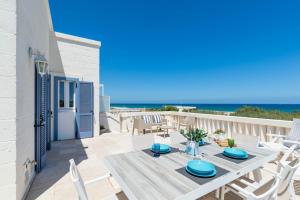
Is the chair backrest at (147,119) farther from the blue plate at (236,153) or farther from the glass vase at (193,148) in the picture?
the blue plate at (236,153)

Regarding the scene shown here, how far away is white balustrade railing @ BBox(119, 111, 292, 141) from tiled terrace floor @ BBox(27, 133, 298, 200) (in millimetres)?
1317

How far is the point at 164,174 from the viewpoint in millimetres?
1295

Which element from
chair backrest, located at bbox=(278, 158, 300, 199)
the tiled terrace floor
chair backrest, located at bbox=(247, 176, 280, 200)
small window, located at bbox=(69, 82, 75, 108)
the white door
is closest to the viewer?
chair backrest, located at bbox=(247, 176, 280, 200)

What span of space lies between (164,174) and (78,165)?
7.84 ft

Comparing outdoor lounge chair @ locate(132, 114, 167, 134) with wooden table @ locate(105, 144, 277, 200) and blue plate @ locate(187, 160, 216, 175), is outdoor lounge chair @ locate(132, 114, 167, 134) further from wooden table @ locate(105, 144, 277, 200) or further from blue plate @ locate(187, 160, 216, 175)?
blue plate @ locate(187, 160, 216, 175)

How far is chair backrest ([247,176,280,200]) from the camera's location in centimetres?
93

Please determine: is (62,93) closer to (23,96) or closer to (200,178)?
(23,96)

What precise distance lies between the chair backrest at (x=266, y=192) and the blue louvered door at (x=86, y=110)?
16.7ft

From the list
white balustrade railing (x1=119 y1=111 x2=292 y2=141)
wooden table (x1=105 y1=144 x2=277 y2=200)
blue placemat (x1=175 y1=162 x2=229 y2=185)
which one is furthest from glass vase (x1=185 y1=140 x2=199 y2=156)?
white balustrade railing (x1=119 y1=111 x2=292 y2=141)

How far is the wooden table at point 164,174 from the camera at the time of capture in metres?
1.04

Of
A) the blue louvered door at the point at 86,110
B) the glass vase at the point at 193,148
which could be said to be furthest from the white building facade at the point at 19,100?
the glass vase at the point at 193,148

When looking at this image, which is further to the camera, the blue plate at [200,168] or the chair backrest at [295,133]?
the chair backrest at [295,133]

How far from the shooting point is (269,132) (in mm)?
3533

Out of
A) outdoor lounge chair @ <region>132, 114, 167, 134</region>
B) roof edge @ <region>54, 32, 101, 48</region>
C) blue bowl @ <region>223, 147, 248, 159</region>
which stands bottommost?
outdoor lounge chair @ <region>132, 114, 167, 134</region>
